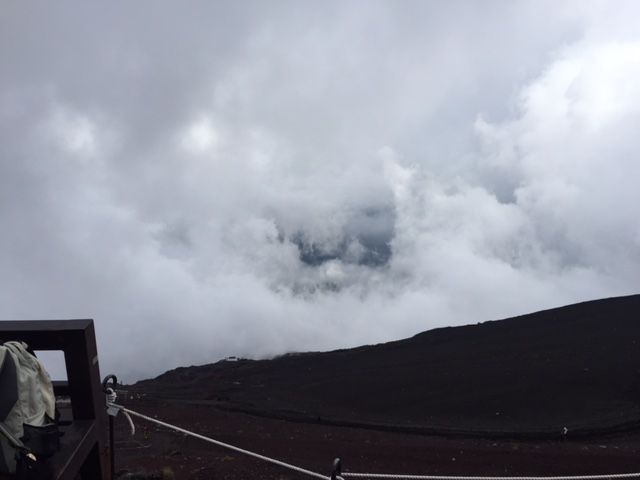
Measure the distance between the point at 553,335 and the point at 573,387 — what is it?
4439 millimetres

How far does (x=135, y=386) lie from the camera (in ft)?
58.9

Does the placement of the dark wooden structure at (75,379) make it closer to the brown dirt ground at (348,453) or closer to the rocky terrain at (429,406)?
the rocky terrain at (429,406)

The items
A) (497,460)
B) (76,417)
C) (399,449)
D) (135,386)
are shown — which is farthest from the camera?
(135,386)

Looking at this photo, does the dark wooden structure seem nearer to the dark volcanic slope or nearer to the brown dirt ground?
the brown dirt ground

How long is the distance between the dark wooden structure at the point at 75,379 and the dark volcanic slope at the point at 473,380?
29.2 ft

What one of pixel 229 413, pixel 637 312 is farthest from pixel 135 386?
pixel 637 312

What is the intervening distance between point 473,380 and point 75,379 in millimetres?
12371

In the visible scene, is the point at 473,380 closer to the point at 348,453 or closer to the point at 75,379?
the point at 348,453

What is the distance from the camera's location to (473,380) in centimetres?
1341

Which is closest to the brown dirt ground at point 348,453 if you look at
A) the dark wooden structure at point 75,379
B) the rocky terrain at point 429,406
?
the rocky terrain at point 429,406

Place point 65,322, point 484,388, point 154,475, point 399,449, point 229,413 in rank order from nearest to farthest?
point 65,322
point 154,475
point 399,449
point 229,413
point 484,388

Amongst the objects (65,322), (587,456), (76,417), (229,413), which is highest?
(65,322)

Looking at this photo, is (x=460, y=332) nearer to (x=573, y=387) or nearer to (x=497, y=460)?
(x=573, y=387)

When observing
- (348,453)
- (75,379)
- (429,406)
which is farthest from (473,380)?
(75,379)
